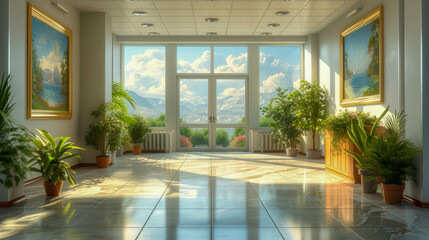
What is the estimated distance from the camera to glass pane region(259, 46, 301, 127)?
1144cm

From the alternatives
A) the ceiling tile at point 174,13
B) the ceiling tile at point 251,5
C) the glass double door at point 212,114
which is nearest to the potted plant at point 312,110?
the glass double door at point 212,114

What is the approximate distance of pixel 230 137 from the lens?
37.9 feet

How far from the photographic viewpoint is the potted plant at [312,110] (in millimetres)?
9289

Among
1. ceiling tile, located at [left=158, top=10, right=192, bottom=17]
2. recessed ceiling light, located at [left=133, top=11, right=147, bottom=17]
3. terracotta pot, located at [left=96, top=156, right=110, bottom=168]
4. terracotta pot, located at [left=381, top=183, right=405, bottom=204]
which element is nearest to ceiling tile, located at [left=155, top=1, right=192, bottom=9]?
ceiling tile, located at [left=158, top=10, right=192, bottom=17]

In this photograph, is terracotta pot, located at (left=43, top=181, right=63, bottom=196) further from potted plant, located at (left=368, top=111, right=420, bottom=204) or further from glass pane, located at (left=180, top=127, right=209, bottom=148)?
glass pane, located at (left=180, top=127, right=209, bottom=148)

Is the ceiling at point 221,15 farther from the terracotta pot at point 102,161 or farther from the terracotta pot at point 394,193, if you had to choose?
the terracotta pot at point 394,193

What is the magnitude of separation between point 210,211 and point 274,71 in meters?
8.20

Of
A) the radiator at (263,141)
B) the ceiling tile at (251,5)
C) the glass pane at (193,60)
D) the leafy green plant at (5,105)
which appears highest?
the ceiling tile at (251,5)

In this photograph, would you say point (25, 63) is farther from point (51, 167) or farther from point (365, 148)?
point (365, 148)

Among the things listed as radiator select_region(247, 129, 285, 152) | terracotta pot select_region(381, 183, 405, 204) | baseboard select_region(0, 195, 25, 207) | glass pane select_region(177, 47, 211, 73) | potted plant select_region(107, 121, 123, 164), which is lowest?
baseboard select_region(0, 195, 25, 207)

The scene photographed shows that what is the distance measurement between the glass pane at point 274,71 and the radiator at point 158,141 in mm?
3043

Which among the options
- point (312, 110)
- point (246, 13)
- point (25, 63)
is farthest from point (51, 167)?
point (312, 110)

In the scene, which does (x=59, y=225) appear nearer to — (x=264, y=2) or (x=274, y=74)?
(x=264, y=2)

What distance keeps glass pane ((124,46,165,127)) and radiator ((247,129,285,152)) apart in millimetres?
3004
